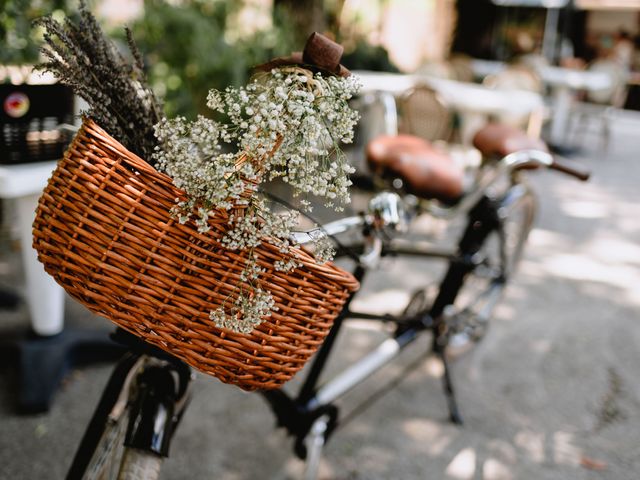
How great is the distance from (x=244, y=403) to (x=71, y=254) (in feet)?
5.84

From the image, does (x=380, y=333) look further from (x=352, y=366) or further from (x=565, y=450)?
(x=565, y=450)

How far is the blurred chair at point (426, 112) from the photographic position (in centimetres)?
492

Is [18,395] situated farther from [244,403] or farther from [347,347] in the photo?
[347,347]

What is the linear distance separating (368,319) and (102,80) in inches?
53.7

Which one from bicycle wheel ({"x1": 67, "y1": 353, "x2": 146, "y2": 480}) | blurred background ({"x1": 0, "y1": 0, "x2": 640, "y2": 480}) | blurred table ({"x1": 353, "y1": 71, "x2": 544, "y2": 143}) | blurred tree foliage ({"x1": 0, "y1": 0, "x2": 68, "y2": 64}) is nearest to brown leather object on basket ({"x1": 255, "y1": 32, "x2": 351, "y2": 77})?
blurred background ({"x1": 0, "y1": 0, "x2": 640, "y2": 480})

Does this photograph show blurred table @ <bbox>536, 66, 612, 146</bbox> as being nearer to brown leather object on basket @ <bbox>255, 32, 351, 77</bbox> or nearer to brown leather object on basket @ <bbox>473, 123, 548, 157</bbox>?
brown leather object on basket @ <bbox>473, 123, 548, 157</bbox>

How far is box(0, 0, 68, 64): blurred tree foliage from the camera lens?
2.67 metres

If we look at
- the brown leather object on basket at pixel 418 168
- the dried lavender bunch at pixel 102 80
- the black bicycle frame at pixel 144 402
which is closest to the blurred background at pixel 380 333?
the dried lavender bunch at pixel 102 80

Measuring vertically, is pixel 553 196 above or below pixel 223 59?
below

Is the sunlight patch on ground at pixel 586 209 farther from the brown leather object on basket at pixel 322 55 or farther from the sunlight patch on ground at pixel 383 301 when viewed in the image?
the brown leather object on basket at pixel 322 55

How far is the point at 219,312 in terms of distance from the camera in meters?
1.08

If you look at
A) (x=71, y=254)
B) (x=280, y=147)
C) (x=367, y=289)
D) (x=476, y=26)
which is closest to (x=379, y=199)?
(x=280, y=147)

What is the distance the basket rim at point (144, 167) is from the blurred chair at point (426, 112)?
12.9 feet

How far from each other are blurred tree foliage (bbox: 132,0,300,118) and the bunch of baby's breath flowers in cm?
376
